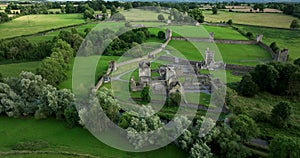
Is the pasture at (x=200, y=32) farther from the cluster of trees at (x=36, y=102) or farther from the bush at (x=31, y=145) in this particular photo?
the bush at (x=31, y=145)

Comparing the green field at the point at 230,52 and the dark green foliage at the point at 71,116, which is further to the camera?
the green field at the point at 230,52

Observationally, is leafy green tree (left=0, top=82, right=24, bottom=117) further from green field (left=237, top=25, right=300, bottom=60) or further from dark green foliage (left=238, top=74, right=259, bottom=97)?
green field (left=237, top=25, right=300, bottom=60)

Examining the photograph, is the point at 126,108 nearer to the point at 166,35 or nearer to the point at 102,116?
the point at 102,116

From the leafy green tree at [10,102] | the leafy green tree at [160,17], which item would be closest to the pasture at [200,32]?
the leafy green tree at [160,17]

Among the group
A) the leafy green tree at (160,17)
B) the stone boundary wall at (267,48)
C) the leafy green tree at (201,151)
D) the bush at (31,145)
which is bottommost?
the bush at (31,145)

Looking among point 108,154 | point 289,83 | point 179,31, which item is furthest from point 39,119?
point 179,31

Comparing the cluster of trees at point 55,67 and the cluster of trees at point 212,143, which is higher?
the cluster of trees at point 55,67
